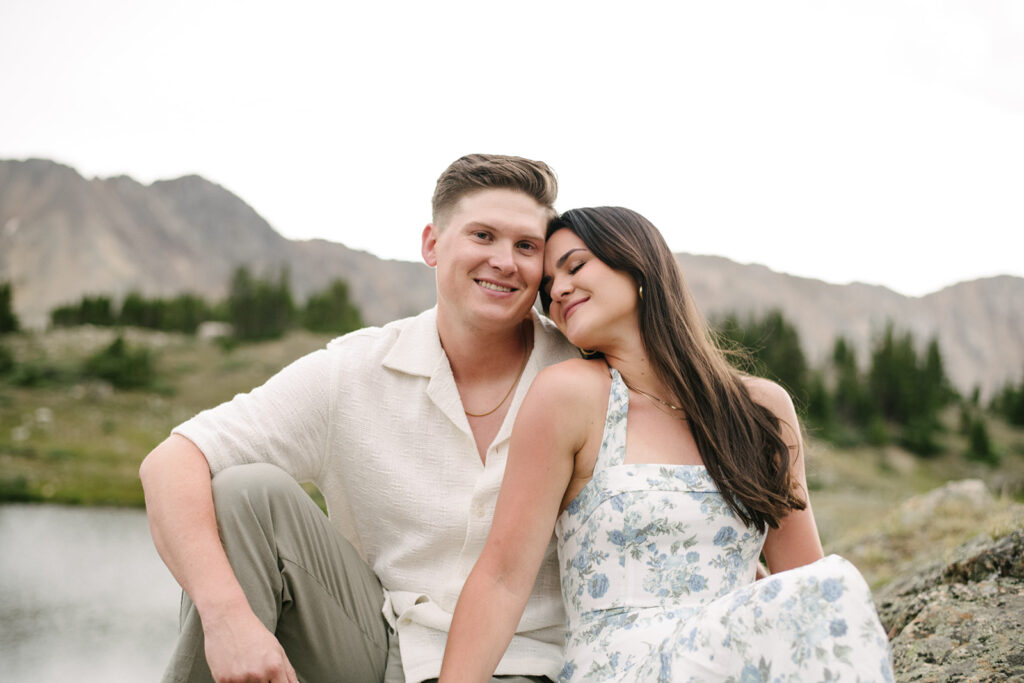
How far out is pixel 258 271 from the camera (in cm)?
10794

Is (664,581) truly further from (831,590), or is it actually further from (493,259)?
(493,259)

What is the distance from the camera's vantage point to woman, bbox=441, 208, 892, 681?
6.51 ft

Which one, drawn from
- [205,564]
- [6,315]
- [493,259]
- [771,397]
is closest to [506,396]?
[493,259]

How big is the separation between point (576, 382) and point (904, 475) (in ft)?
99.3

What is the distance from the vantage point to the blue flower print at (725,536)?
217 cm

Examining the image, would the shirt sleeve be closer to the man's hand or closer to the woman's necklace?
the man's hand

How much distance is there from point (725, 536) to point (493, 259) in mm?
1202

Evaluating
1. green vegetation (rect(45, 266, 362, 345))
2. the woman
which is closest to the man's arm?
the woman

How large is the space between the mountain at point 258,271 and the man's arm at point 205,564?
7938 cm

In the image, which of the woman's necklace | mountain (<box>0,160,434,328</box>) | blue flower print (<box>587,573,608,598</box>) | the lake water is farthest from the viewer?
mountain (<box>0,160,434,328</box>)

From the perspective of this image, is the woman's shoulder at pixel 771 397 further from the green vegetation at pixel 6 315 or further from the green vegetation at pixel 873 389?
the green vegetation at pixel 6 315

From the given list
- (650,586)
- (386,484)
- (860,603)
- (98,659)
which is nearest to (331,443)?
(386,484)

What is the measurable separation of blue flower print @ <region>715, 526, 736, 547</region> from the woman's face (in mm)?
672

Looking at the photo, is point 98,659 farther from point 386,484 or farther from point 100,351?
point 100,351
